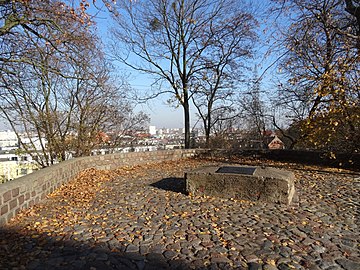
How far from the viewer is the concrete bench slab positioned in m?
4.94

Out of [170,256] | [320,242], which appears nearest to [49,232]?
[170,256]

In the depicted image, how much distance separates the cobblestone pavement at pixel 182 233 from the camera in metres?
2.88

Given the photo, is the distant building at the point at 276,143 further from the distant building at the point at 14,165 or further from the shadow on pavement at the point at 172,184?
the distant building at the point at 14,165

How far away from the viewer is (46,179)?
576cm

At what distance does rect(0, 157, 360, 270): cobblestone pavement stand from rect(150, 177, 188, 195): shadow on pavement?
340 millimetres

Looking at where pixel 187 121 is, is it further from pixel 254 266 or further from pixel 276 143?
pixel 254 266

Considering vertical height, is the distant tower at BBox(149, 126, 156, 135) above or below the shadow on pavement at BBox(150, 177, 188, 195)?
above

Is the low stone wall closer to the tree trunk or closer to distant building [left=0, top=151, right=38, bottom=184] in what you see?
distant building [left=0, top=151, right=38, bottom=184]

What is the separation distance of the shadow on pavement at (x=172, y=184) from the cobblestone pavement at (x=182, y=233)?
1.12 feet

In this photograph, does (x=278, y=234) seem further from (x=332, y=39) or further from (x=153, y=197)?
(x=332, y=39)

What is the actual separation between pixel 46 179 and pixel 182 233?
146 inches

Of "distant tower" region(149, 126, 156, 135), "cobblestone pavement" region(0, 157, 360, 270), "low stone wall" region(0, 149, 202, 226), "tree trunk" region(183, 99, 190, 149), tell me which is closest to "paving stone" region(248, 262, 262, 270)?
"cobblestone pavement" region(0, 157, 360, 270)

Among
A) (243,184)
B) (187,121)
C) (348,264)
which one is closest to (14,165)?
(187,121)

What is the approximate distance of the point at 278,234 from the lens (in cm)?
353
